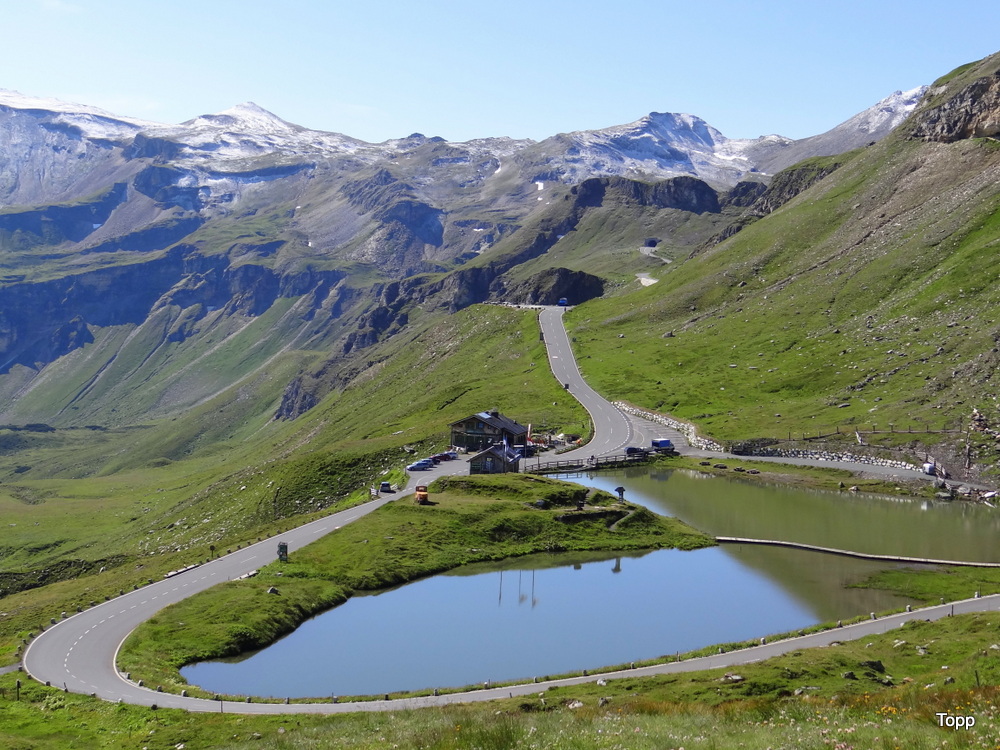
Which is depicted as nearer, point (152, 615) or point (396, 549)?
point (152, 615)

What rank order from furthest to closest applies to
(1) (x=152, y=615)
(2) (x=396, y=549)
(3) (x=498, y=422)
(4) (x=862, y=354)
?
(4) (x=862, y=354), (3) (x=498, y=422), (2) (x=396, y=549), (1) (x=152, y=615)

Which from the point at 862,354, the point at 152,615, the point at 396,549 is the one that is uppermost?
the point at 862,354

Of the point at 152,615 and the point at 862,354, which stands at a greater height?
the point at 862,354

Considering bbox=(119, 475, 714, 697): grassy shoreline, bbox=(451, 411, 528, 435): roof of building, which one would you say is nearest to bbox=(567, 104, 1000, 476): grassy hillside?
bbox=(451, 411, 528, 435): roof of building

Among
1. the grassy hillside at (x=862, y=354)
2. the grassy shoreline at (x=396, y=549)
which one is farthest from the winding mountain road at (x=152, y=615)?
the grassy hillside at (x=862, y=354)

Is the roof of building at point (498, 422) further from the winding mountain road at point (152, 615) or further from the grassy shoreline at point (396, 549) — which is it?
the winding mountain road at point (152, 615)

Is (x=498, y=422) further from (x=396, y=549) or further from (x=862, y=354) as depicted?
(x=862, y=354)

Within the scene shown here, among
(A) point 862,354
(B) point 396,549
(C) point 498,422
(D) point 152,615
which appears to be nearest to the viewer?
(D) point 152,615

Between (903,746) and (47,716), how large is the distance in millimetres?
41947

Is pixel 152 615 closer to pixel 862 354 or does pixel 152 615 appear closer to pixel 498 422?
pixel 498 422

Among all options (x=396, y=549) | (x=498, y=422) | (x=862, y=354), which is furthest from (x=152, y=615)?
(x=862, y=354)

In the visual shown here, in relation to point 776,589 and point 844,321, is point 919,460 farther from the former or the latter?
point 844,321

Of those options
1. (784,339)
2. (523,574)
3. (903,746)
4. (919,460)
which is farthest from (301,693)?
(784,339)

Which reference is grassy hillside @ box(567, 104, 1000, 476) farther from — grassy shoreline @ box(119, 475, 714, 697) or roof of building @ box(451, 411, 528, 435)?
grassy shoreline @ box(119, 475, 714, 697)
